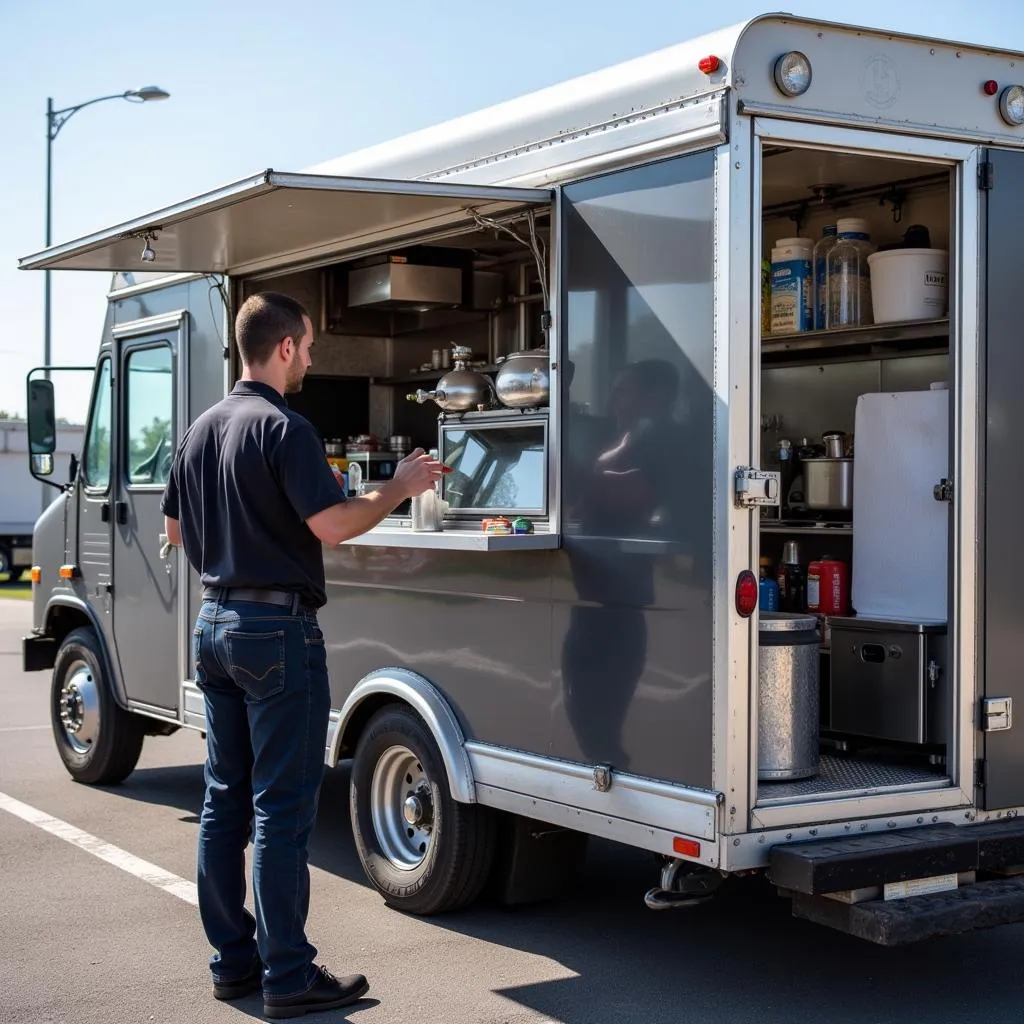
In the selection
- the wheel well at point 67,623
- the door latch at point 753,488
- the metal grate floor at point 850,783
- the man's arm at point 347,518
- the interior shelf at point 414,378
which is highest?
the interior shelf at point 414,378

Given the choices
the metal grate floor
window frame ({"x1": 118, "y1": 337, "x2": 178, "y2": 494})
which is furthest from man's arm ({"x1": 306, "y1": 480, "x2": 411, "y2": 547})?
window frame ({"x1": 118, "y1": 337, "x2": 178, "y2": 494})

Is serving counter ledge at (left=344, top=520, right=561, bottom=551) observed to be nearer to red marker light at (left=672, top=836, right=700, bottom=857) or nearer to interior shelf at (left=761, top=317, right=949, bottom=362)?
red marker light at (left=672, top=836, right=700, bottom=857)

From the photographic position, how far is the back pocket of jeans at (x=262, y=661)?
4273 mm

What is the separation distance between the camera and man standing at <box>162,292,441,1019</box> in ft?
14.0

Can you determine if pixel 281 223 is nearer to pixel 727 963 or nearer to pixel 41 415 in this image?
pixel 41 415

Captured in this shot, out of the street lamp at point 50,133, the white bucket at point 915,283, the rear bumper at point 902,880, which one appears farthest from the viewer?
the street lamp at point 50,133

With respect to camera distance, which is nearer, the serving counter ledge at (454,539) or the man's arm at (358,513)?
the man's arm at (358,513)

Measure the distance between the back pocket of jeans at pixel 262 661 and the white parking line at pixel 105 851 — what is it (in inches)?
55.7

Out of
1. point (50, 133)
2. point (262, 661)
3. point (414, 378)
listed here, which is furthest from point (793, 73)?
point (50, 133)

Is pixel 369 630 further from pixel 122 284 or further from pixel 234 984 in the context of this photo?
pixel 122 284

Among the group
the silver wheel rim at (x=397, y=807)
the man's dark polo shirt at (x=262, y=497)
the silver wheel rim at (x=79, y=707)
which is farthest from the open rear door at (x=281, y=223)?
the silver wheel rim at (x=79, y=707)

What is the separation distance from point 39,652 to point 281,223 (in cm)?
362

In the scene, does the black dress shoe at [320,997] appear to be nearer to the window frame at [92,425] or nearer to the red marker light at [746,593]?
the red marker light at [746,593]

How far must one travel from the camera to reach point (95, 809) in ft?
23.9
